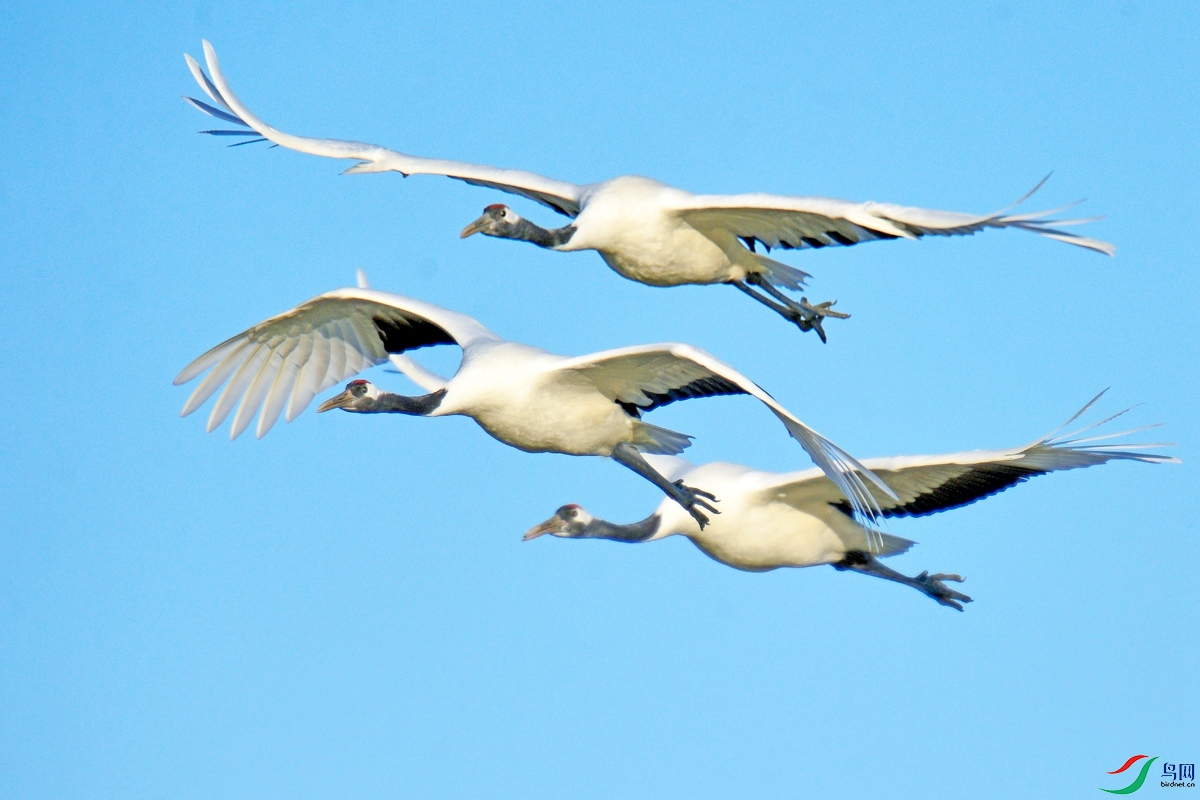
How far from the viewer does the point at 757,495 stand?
13977 mm

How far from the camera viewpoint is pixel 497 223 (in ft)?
47.1

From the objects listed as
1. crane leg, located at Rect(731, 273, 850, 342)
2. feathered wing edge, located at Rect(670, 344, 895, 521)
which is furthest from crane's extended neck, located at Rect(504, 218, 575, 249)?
feathered wing edge, located at Rect(670, 344, 895, 521)

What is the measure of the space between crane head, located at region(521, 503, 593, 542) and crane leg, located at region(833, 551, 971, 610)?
2.21 m

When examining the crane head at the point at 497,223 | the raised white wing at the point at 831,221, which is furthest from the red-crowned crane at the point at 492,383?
the raised white wing at the point at 831,221

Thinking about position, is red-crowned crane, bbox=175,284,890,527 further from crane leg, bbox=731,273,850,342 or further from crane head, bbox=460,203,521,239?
crane leg, bbox=731,273,850,342

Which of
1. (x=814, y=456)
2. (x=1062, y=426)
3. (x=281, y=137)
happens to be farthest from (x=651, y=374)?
(x=281, y=137)

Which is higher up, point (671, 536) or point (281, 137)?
point (281, 137)

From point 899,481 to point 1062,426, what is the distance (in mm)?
1477

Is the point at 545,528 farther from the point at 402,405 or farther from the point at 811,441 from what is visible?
the point at 811,441

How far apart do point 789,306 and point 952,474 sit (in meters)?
2.31

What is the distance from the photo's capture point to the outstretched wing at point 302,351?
49.0ft

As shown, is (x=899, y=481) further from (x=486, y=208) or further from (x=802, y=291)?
(x=486, y=208)

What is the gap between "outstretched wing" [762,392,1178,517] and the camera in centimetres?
1278

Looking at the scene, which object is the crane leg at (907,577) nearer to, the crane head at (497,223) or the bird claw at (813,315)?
the bird claw at (813,315)
